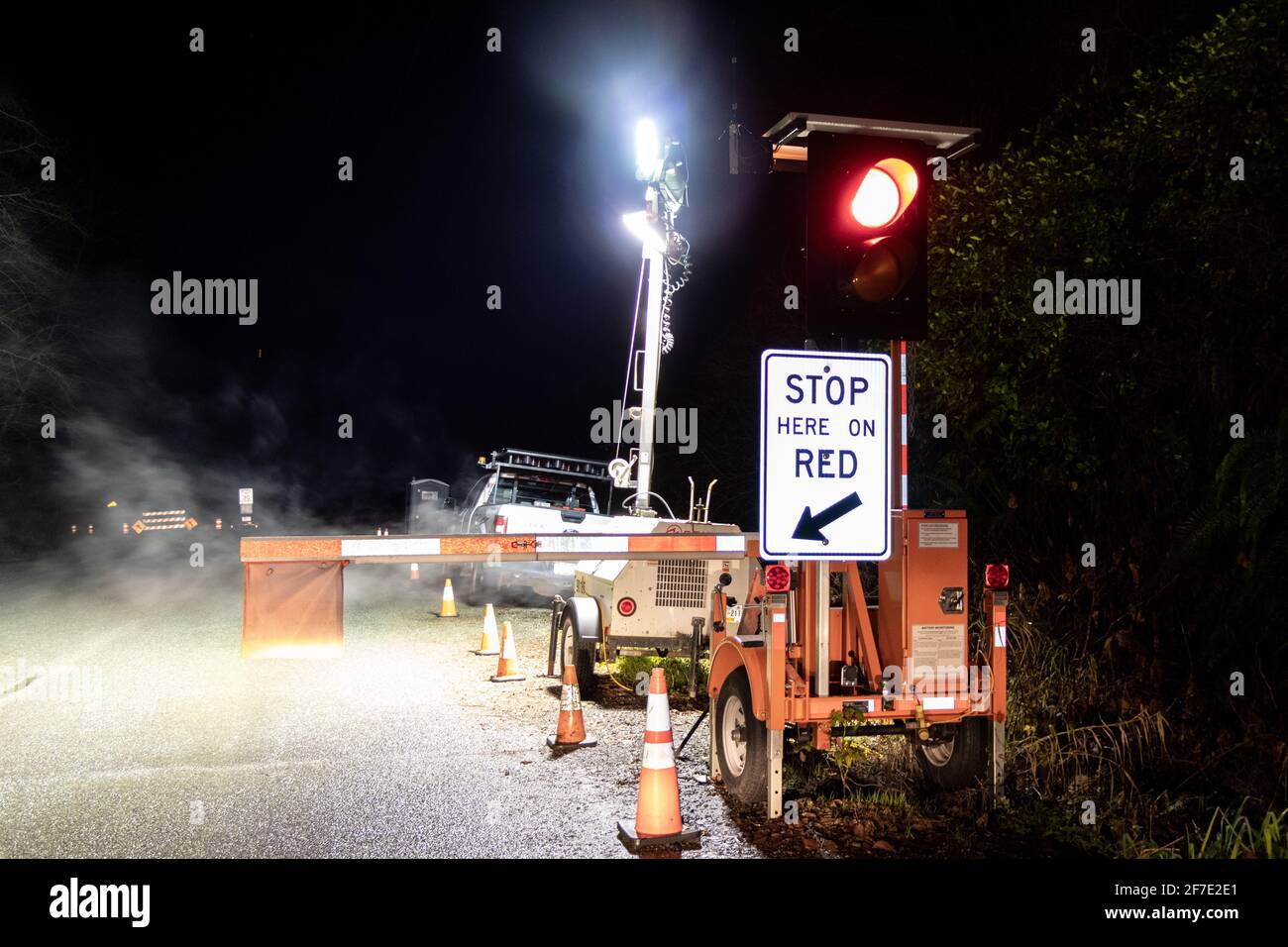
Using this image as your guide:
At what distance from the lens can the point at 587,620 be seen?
10133 millimetres

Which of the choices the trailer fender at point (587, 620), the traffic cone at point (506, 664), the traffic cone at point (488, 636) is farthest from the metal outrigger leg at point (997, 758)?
the traffic cone at point (488, 636)

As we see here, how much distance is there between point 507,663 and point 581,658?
4.59 ft

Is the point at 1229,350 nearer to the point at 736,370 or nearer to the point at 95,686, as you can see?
the point at 95,686

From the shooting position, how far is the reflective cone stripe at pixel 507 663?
36.4ft

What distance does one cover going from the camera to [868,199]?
196 inches

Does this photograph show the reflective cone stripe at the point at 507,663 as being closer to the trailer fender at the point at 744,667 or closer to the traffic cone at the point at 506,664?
the traffic cone at the point at 506,664

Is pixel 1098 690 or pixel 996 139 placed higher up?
pixel 996 139

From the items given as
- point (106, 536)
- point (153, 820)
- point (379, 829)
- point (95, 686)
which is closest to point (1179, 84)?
point (379, 829)

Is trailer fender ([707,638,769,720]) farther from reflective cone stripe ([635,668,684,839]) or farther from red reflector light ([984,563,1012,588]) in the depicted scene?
red reflector light ([984,563,1012,588])

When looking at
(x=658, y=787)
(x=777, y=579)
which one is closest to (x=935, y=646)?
(x=777, y=579)

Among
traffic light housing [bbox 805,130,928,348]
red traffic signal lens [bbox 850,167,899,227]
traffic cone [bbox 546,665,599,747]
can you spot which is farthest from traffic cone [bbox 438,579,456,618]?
red traffic signal lens [bbox 850,167,899,227]

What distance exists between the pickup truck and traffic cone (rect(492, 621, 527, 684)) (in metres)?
5.95

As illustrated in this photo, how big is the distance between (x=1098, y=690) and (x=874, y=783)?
1.87 metres

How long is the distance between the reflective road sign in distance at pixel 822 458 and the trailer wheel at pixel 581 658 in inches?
195
